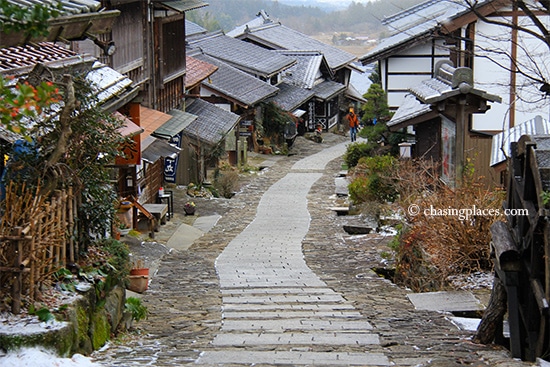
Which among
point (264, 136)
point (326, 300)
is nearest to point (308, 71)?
point (264, 136)

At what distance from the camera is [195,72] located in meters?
32.2

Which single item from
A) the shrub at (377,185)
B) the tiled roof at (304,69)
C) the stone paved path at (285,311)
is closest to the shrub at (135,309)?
the stone paved path at (285,311)

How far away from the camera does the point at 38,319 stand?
7.26 m

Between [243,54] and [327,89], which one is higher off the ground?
[243,54]

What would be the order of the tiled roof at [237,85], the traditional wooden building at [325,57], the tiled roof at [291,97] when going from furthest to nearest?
the traditional wooden building at [325,57], the tiled roof at [291,97], the tiled roof at [237,85]

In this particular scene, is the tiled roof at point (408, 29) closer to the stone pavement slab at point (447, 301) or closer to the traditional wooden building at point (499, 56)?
the traditional wooden building at point (499, 56)

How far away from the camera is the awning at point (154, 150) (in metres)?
19.3

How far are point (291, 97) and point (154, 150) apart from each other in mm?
25403

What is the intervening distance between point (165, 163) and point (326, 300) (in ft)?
46.8

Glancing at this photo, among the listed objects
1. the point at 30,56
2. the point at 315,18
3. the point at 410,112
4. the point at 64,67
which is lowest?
the point at 410,112

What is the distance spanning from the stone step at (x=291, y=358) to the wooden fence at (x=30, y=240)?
1.86 metres

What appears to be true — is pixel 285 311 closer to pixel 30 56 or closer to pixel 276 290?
pixel 276 290

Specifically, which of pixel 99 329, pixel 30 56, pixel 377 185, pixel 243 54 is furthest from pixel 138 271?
pixel 243 54

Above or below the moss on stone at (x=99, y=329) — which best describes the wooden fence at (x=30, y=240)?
above
